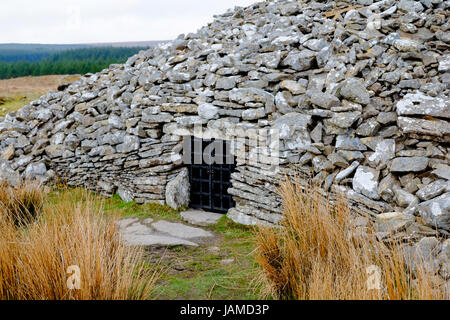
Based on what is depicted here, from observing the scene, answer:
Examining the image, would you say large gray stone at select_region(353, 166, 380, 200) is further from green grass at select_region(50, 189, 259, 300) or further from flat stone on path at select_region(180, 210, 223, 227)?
flat stone on path at select_region(180, 210, 223, 227)

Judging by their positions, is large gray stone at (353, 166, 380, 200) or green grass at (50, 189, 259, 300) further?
large gray stone at (353, 166, 380, 200)

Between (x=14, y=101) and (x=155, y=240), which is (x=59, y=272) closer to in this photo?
(x=155, y=240)

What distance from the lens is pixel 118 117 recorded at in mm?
6977

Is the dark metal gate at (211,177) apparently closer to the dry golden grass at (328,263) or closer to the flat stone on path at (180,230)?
the flat stone on path at (180,230)

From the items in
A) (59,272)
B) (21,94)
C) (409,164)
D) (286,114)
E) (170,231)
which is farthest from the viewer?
(21,94)

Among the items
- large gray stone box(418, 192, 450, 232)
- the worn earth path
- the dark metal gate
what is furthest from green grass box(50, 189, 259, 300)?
large gray stone box(418, 192, 450, 232)

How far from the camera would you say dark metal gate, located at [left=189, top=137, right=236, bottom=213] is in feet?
20.2

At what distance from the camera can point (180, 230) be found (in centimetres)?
542

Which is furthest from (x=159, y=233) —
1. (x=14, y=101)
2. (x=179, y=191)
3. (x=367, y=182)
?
(x=14, y=101)

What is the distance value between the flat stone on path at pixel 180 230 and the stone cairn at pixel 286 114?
595 mm

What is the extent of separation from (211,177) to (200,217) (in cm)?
75

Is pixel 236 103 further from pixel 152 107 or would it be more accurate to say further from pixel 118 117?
pixel 118 117

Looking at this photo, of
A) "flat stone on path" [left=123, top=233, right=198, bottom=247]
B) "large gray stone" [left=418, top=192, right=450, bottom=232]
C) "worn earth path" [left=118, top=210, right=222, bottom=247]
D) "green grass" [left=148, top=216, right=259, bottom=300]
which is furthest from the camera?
"worn earth path" [left=118, top=210, right=222, bottom=247]

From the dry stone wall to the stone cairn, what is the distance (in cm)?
2
